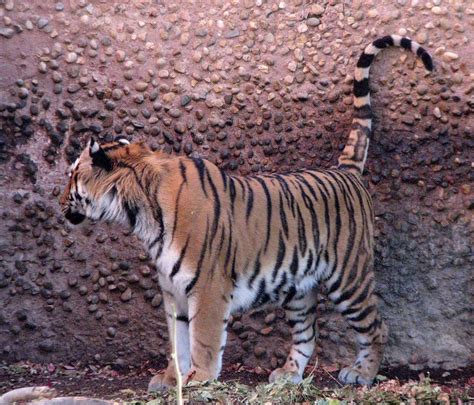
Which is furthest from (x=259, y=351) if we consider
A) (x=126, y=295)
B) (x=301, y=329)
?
(x=126, y=295)

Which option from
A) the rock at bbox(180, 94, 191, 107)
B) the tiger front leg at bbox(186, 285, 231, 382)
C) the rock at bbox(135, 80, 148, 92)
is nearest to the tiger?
the tiger front leg at bbox(186, 285, 231, 382)

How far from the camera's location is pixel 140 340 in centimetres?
678

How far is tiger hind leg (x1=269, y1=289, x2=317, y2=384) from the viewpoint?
6441 millimetres

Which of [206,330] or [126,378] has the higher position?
[206,330]

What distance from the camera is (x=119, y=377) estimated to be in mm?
6625

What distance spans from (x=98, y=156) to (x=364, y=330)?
6.93 feet

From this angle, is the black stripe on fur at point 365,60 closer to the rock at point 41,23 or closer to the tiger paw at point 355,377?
the tiger paw at point 355,377

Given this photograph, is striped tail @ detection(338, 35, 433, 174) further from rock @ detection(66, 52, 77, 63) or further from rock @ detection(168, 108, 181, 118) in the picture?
rock @ detection(66, 52, 77, 63)

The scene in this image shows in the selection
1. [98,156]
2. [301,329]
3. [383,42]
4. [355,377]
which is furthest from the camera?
[383,42]

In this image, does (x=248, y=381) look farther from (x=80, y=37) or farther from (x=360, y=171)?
(x=80, y=37)

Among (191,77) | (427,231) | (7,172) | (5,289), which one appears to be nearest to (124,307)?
(5,289)

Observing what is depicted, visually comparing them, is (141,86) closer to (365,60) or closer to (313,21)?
(313,21)

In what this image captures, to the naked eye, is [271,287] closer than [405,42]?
Yes

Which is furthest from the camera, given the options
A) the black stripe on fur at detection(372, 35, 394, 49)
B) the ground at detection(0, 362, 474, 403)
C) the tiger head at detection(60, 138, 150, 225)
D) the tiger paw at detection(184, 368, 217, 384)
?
the black stripe on fur at detection(372, 35, 394, 49)
